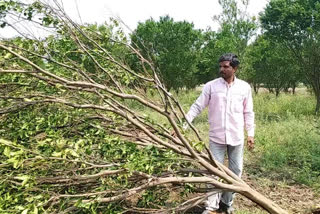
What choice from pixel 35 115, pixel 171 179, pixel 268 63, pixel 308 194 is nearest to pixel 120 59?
pixel 35 115

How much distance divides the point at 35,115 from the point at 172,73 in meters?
15.7

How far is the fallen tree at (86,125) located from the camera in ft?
8.38

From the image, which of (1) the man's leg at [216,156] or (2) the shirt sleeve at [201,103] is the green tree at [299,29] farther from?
(1) the man's leg at [216,156]

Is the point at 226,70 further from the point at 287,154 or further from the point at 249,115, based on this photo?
the point at 287,154

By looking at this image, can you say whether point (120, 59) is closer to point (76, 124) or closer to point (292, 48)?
point (76, 124)

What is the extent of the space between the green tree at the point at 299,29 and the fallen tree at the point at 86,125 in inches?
390

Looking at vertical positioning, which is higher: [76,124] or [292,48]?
[292,48]

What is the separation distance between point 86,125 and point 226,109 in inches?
66.6

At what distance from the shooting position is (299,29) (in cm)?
1216

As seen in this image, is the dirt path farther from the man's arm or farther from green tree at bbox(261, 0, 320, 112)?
green tree at bbox(261, 0, 320, 112)

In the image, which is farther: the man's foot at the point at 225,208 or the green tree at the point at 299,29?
the green tree at the point at 299,29

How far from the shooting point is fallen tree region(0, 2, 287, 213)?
2.55 metres

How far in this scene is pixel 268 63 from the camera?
22.0m

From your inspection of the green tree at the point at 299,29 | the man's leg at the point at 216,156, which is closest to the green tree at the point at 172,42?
the green tree at the point at 299,29
